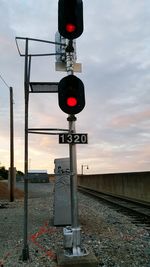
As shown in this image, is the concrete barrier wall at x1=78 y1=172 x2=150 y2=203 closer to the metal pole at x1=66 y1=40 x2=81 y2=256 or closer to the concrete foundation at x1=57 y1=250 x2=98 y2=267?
the metal pole at x1=66 y1=40 x2=81 y2=256

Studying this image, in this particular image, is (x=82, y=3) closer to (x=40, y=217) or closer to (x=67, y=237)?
(x=67, y=237)

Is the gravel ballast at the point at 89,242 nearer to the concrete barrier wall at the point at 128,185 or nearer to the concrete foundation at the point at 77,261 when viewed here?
the concrete foundation at the point at 77,261

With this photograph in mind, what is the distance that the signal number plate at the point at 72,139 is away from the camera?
306 inches

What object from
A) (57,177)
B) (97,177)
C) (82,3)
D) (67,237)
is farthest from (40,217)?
(97,177)

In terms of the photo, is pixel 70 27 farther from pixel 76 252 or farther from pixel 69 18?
pixel 76 252

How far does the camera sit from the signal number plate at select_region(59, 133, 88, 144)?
776 cm

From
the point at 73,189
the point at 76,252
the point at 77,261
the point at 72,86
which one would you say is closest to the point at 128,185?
the point at 76,252

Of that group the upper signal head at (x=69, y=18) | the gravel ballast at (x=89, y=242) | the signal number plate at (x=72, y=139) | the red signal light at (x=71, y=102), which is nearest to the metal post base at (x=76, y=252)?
the gravel ballast at (x=89, y=242)

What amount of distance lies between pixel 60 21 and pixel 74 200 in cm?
305

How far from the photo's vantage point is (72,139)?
25.5ft

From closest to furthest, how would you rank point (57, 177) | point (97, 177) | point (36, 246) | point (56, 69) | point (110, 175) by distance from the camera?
point (56, 69), point (36, 246), point (57, 177), point (110, 175), point (97, 177)

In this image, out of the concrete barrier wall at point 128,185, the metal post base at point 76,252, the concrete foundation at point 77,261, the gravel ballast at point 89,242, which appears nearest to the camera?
the concrete foundation at point 77,261

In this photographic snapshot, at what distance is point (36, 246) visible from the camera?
31.4 ft

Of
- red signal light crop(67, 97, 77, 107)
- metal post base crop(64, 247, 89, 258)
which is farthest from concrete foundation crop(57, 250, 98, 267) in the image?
red signal light crop(67, 97, 77, 107)
